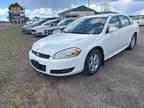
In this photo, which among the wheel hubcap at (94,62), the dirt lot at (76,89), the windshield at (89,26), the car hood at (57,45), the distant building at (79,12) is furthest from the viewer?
the distant building at (79,12)

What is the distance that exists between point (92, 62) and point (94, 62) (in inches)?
4.0

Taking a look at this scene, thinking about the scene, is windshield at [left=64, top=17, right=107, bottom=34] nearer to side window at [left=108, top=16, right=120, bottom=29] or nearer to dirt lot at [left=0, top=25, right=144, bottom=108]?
side window at [left=108, top=16, right=120, bottom=29]

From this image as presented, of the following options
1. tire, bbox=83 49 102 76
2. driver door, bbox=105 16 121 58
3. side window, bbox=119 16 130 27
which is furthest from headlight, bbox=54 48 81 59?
side window, bbox=119 16 130 27

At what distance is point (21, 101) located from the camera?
313 centimetres

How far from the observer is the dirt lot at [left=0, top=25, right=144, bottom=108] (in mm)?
3034

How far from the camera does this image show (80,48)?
12.1 feet

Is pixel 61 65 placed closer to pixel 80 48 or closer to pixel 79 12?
pixel 80 48

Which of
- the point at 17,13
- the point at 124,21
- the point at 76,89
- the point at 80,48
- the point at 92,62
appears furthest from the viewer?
the point at 17,13

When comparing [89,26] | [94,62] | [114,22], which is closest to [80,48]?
[94,62]

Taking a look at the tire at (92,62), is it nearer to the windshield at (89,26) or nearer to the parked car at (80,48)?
the parked car at (80,48)

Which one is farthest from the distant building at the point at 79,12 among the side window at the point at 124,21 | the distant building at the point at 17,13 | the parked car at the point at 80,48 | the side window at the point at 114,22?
the parked car at the point at 80,48

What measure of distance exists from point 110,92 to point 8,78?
8.81 ft

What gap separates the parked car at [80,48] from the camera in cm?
360

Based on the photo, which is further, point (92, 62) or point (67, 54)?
point (92, 62)
